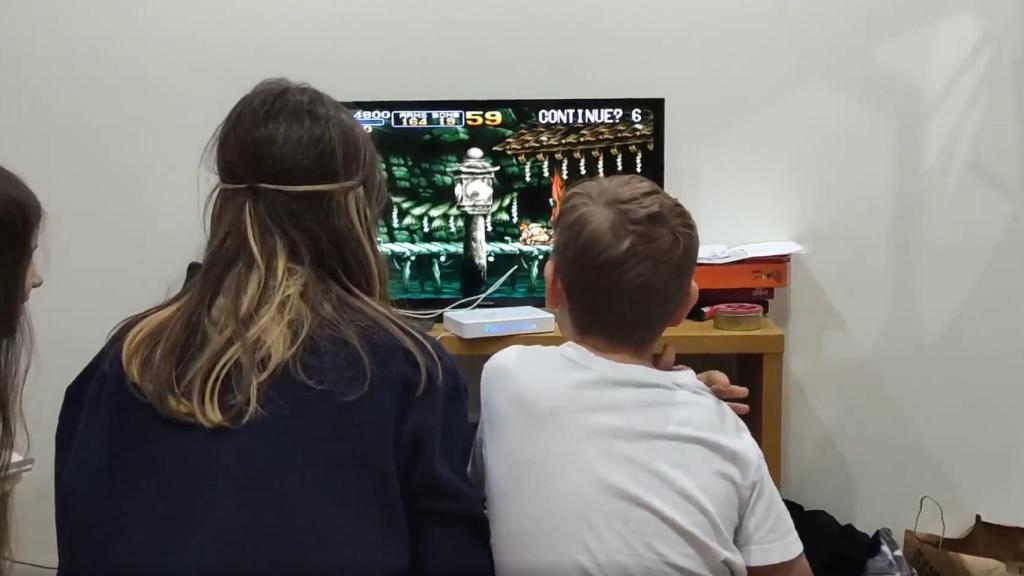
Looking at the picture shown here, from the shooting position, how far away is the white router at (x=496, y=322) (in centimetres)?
217

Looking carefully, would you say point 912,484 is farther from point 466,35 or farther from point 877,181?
point 466,35

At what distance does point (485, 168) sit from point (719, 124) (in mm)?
647

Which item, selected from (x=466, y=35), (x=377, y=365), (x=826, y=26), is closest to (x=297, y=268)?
(x=377, y=365)

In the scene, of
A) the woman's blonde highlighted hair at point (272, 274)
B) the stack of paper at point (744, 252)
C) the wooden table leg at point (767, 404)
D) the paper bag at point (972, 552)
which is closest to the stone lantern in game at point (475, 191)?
the stack of paper at point (744, 252)

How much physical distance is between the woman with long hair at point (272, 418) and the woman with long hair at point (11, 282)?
0.25 meters

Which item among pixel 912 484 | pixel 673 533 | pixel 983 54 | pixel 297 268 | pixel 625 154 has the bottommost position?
pixel 912 484

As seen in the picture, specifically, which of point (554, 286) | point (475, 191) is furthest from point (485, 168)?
point (554, 286)

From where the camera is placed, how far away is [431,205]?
233 cm

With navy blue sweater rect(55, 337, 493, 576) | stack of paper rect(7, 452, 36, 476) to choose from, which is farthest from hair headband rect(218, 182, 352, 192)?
stack of paper rect(7, 452, 36, 476)

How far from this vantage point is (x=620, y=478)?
1.15 m

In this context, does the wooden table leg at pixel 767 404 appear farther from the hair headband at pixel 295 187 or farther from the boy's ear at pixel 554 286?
the hair headband at pixel 295 187

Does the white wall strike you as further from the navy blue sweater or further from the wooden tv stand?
the navy blue sweater

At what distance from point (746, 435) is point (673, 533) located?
170 millimetres

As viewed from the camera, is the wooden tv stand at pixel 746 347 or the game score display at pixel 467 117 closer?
the wooden tv stand at pixel 746 347
